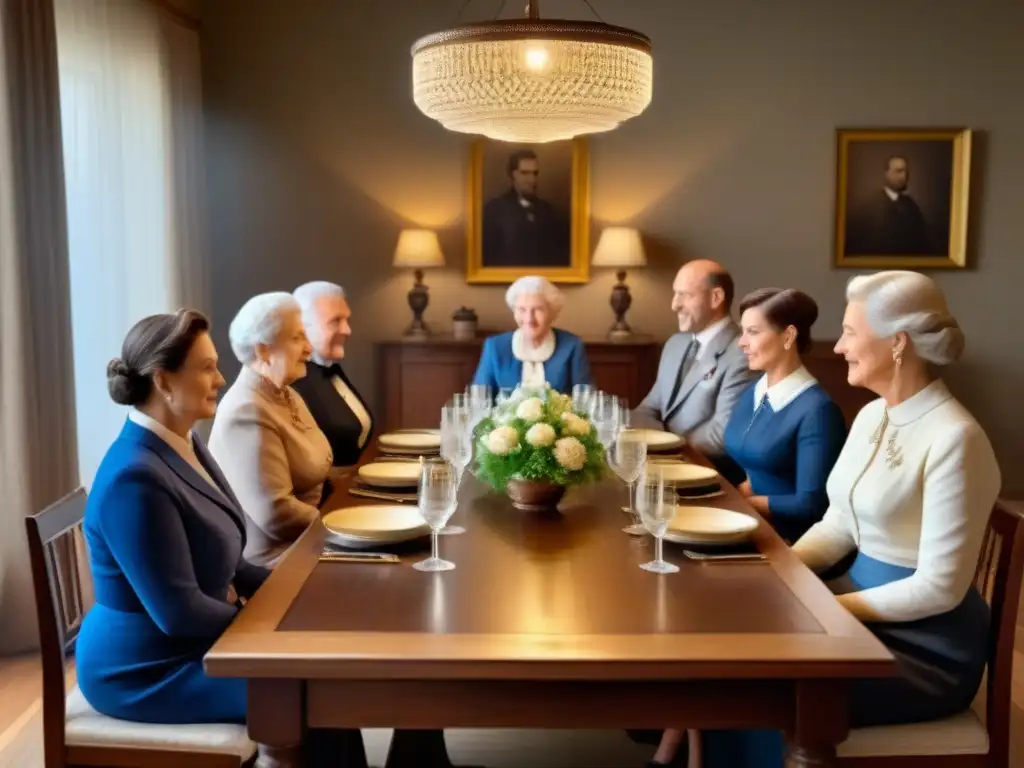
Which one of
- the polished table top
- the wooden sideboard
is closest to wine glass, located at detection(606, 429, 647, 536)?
the polished table top

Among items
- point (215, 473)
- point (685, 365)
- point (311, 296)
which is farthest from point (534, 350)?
point (215, 473)

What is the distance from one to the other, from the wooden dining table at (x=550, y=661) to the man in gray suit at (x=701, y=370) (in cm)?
201

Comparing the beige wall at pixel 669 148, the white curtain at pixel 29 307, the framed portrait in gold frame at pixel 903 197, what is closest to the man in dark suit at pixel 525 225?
the beige wall at pixel 669 148

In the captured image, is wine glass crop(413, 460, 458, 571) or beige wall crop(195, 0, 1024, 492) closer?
wine glass crop(413, 460, 458, 571)

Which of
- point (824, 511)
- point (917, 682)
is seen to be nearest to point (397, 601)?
point (917, 682)

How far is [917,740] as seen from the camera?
207 cm

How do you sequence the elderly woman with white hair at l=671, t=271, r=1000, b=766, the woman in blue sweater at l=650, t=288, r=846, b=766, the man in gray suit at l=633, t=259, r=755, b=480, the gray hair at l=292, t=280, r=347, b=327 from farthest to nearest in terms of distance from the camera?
1. the man in gray suit at l=633, t=259, r=755, b=480
2. the gray hair at l=292, t=280, r=347, b=327
3. the woman in blue sweater at l=650, t=288, r=846, b=766
4. the elderly woman with white hair at l=671, t=271, r=1000, b=766

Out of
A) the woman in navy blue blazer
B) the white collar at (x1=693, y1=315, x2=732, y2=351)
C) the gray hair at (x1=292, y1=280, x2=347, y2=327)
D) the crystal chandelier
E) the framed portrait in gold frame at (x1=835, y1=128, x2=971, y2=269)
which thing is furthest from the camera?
the framed portrait in gold frame at (x1=835, y1=128, x2=971, y2=269)

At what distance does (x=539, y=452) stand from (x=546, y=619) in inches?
31.3

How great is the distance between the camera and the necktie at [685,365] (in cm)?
436

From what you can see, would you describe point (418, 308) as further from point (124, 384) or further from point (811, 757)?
point (811, 757)

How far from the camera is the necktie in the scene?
4.36m

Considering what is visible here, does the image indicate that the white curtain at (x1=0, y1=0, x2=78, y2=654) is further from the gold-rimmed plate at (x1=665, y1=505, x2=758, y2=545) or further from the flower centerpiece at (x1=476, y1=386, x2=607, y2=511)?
the gold-rimmed plate at (x1=665, y1=505, x2=758, y2=545)

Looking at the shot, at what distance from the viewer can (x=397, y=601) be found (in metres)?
2.00
